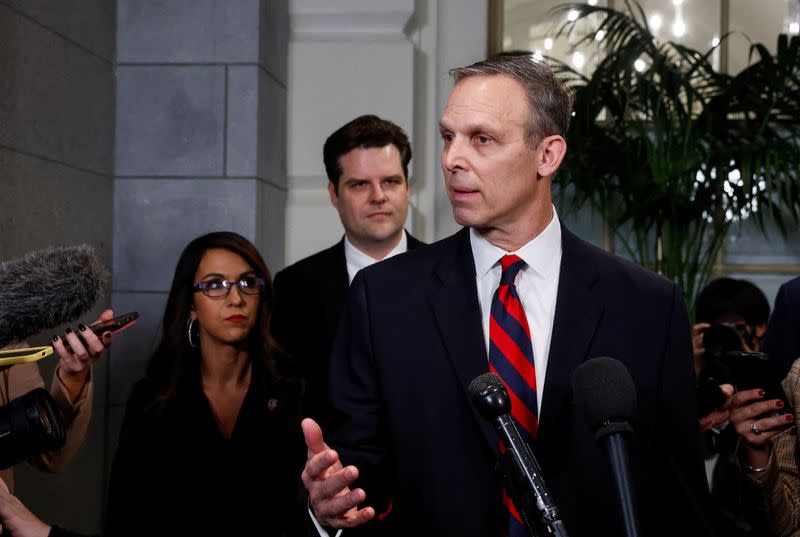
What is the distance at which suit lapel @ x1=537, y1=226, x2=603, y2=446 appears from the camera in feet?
5.15

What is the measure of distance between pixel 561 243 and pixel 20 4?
1.92 meters

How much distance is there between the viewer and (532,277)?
1.72 m

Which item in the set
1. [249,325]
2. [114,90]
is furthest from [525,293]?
[114,90]

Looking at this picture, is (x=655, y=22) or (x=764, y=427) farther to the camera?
(x=655, y=22)

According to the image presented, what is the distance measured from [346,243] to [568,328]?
142 cm

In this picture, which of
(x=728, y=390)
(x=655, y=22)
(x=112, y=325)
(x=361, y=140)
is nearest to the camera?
(x=728, y=390)

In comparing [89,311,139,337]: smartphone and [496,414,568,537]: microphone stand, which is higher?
[89,311,139,337]: smartphone

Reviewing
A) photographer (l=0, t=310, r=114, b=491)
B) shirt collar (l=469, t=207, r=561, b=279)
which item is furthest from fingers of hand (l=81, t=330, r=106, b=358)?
shirt collar (l=469, t=207, r=561, b=279)

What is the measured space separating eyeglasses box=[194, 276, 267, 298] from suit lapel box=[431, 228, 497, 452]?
1202 millimetres

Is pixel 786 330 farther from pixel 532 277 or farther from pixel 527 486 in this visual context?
pixel 527 486

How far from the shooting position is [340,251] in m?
2.94

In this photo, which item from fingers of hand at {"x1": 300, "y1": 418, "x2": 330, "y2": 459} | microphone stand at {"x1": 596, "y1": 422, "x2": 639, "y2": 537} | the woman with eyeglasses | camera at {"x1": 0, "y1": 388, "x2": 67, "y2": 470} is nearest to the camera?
microphone stand at {"x1": 596, "y1": 422, "x2": 639, "y2": 537}

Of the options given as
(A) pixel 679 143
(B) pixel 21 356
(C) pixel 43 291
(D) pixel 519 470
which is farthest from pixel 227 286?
(A) pixel 679 143

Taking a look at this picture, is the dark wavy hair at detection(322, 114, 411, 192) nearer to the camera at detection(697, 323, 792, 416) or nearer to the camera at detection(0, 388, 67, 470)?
the camera at detection(697, 323, 792, 416)
